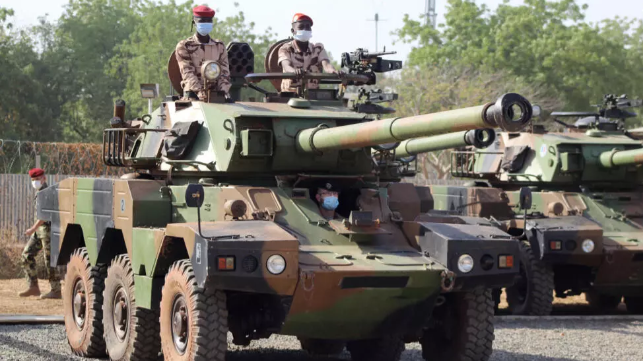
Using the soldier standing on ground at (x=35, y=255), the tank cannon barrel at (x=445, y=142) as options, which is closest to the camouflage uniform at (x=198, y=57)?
the tank cannon barrel at (x=445, y=142)

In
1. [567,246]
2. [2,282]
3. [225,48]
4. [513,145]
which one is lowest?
[2,282]

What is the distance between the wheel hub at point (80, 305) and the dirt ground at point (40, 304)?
119 inches

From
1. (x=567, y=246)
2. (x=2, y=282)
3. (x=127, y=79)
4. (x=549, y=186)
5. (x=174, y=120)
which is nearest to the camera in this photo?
(x=174, y=120)

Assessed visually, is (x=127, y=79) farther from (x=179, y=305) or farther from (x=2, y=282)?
(x=179, y=305)

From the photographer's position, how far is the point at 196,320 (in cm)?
995

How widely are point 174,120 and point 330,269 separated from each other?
3.49m

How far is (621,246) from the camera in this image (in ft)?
53.2

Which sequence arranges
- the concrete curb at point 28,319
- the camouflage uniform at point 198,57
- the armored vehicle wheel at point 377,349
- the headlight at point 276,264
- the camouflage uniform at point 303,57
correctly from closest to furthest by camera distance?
the headlight at point 276,264 < the armored vehicle wheel at point 377,349 < the camouflage uniform at point 198,57 < the camouflage uniform at point 303,57 < the concrete curb at point 28,319

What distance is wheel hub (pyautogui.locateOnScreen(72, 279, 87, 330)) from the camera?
13.3 m

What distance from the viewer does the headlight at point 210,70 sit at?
40.9 feet

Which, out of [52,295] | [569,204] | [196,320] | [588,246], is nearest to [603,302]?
[569,204]

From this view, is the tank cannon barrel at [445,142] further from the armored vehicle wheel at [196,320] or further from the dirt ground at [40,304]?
the dirt ground at [40,304]

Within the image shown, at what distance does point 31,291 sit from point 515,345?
8225mm

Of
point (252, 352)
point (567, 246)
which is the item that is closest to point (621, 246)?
point (567, 246)
